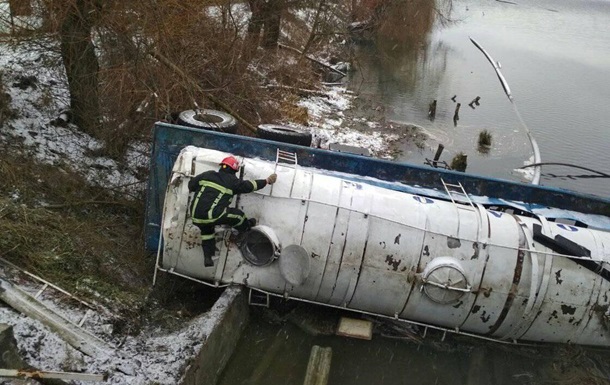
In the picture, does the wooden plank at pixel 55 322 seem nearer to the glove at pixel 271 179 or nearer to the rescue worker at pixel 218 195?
the rescue worker at pixel 218 195

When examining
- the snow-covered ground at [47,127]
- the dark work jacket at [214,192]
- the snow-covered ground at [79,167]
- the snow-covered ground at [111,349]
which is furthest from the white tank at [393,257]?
the snow-covered ground at [47,127]

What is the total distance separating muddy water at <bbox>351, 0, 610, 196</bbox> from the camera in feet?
48.2

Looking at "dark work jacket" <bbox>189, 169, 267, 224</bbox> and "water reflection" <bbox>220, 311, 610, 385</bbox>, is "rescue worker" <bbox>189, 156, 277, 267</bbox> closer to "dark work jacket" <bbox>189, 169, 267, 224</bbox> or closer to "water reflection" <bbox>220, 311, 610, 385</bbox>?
"dark work jacket" <bbox>189, 169, 267, 224</bbox>

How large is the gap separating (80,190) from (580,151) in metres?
13.6

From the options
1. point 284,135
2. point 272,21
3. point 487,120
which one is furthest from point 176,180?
point 487,120

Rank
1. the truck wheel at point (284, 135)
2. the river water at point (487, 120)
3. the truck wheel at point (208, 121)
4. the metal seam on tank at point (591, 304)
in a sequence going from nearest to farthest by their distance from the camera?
1. the metal seam on tank at point (591, 304)
2. the river water at point (487, 120)
3. the truck wheel at point (208, 121)
4. the truck wheel at point (284, 135)

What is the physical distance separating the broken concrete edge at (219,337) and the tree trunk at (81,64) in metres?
4.31

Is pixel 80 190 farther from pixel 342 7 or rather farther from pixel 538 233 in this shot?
pixel 342 7

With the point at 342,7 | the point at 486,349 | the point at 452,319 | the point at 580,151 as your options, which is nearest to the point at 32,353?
the point at 452,319

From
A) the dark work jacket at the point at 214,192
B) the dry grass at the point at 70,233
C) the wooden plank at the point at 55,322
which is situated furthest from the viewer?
the dark work jacket at the point at 214,192

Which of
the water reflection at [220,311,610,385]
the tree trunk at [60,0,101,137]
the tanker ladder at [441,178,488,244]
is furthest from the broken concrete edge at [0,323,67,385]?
the tree trunk at [60,0,101,137]

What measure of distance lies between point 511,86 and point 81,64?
17.3m

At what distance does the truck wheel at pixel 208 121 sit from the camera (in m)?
7.55

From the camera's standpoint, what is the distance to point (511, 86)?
2069 centimetres
